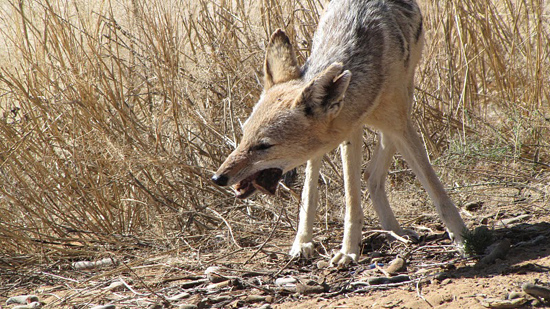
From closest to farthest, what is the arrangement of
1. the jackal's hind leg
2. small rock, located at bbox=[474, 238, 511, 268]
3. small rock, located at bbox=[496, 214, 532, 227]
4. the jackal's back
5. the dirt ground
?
the dirt ground → small rock, located at bbox=[474, 238, 511, 268] → the jackal's back → the jackal's hind leg → small rock, located at bbox=[496, 214, 532, 227]

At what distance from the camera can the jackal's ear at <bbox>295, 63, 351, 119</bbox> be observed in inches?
160

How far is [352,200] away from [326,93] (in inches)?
45.0

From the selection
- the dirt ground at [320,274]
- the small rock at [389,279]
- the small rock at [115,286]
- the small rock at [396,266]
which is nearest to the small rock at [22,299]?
the dirt ground at [320,274]

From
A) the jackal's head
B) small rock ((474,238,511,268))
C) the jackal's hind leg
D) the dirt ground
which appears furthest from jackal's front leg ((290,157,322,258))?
small rock ((474,238,511,268))

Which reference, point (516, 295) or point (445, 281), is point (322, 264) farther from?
point (516, 295)

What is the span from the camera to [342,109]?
4.42 meters

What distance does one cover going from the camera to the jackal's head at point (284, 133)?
4137mm

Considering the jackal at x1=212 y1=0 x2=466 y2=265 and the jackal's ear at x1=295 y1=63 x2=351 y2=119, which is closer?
the jackal's ear at x1=295 y1=63 x2=351 y2=119

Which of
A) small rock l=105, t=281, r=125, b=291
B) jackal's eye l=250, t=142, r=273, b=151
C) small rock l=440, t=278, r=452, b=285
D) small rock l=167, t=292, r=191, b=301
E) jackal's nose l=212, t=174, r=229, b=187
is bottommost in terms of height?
small rock l=440, t=278, r=452, b=285

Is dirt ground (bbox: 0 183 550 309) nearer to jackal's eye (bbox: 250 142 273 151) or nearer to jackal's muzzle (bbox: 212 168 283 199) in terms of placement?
jackal's muzzle (bbox: 212 168 283 199)

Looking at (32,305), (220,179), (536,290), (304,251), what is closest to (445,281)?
(536,290)

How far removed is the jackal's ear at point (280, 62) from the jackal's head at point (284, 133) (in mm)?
219

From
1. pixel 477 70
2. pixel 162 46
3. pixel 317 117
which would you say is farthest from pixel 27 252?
pixel 477 70

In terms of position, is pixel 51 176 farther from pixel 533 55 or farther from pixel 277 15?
pixel 533 55
